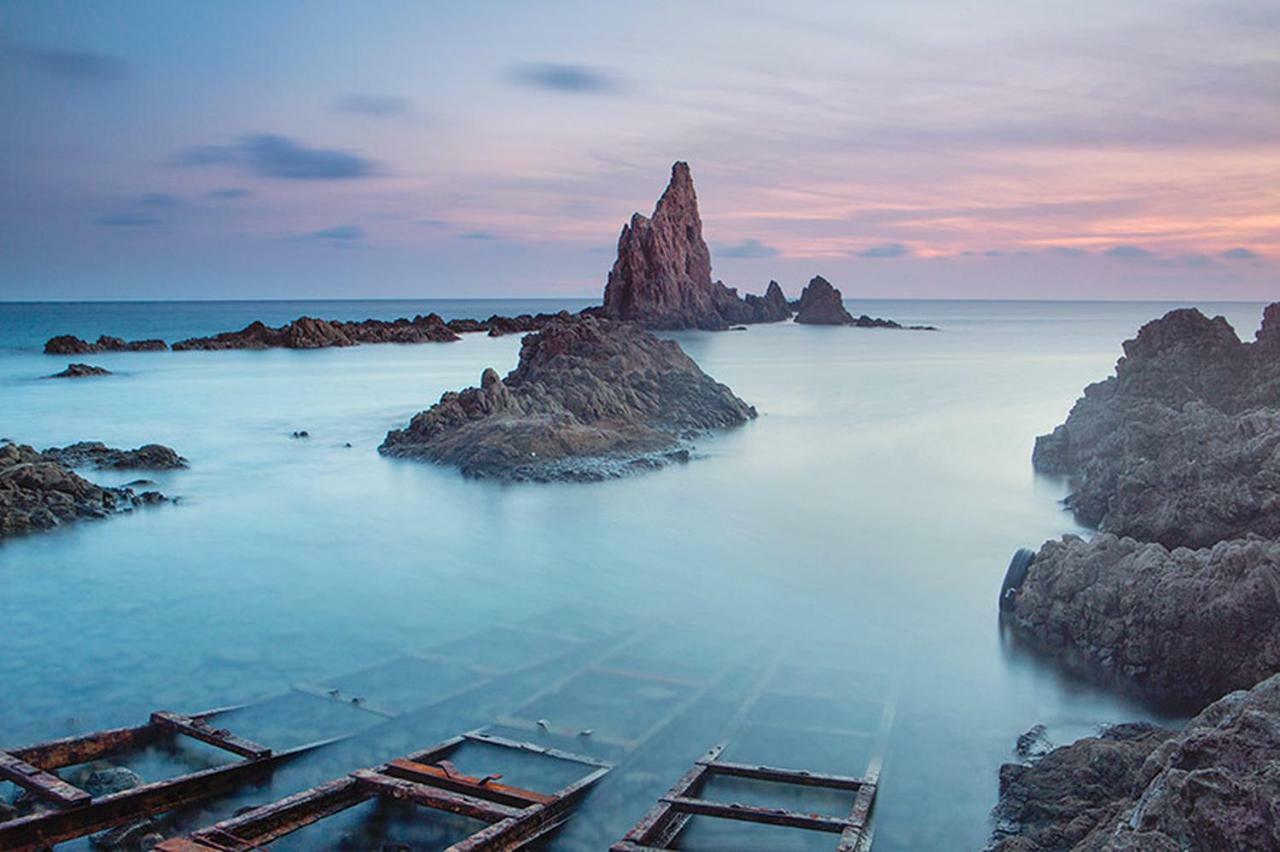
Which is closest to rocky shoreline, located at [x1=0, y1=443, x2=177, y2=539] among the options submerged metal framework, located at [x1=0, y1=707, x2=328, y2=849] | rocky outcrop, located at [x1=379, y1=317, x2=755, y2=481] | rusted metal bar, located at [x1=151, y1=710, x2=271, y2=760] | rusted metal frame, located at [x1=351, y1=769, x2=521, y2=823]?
rocky outcrop, located at [x1=379, y1=317, x2=755, y2=481]

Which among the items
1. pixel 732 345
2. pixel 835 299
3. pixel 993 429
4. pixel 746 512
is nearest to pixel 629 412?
pixel 746 512

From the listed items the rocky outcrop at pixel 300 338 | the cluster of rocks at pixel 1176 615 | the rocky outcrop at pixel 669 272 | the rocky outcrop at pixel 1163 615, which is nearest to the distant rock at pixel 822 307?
the rocky outcrop at pixel 669 272

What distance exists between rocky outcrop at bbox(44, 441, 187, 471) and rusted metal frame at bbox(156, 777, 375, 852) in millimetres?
15889

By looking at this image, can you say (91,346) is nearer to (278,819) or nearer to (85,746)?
(85,746)

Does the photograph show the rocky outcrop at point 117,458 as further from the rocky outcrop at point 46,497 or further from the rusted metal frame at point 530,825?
the rusted metal frame at point 530,825

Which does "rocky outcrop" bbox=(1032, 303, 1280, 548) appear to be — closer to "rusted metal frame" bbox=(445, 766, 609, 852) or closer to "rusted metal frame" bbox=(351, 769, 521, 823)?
"rusted metal frame" bbox=(445, 766, 609, 852)

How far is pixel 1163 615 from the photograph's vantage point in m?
9.37

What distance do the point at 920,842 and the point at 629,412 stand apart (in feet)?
58.9

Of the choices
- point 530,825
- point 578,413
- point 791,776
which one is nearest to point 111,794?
point 530,825

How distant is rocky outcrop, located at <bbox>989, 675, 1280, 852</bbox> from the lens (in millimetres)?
4465

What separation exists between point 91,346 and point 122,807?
6087 centimetres

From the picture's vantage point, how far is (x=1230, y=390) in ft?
57.6

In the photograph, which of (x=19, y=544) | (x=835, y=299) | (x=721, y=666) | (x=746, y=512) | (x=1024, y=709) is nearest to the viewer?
(x=1024, y=709)

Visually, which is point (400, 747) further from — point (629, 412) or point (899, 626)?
point (629, 412)
